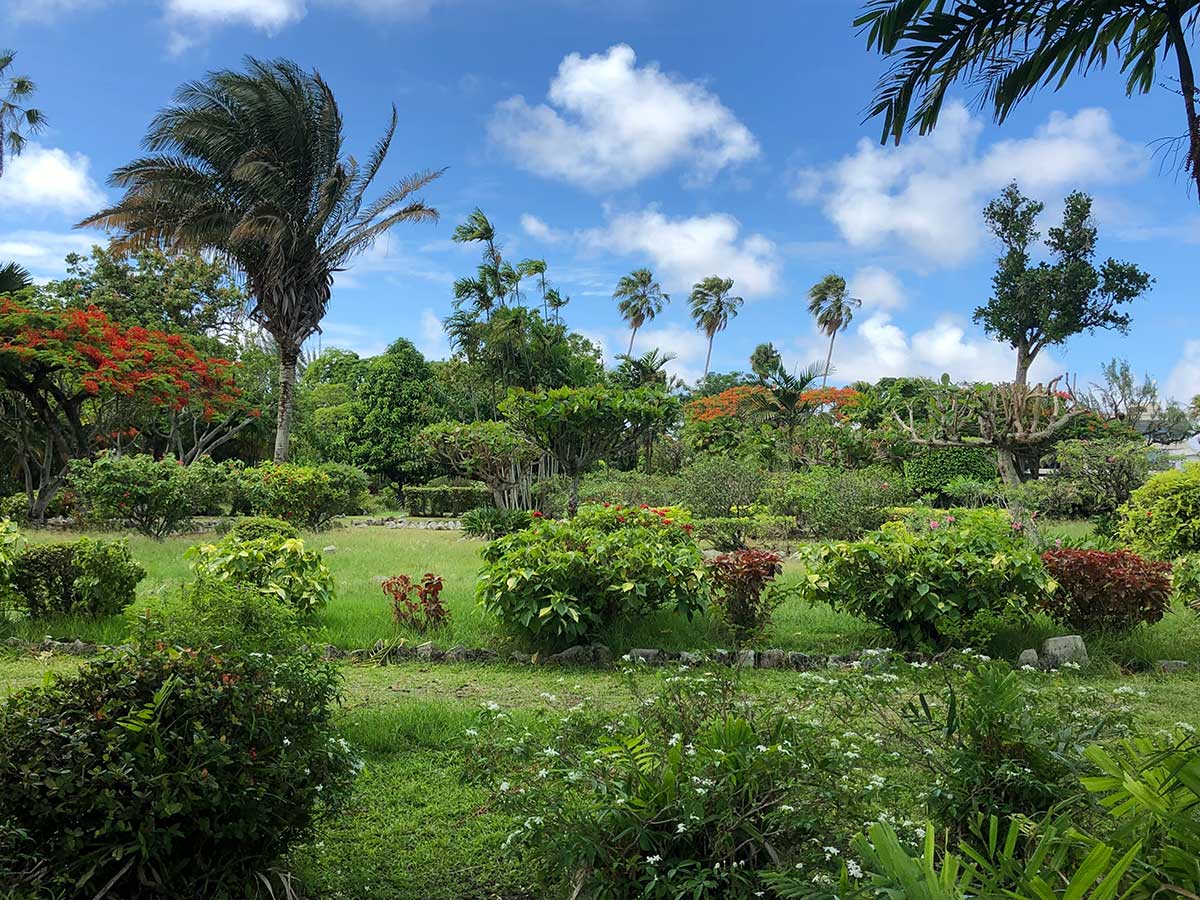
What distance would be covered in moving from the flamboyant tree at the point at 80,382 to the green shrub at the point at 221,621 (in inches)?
466

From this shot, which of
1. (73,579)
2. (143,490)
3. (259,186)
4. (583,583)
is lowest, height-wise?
(73,579)

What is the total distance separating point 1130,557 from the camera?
20.2 feet

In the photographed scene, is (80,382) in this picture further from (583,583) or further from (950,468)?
(950,468)

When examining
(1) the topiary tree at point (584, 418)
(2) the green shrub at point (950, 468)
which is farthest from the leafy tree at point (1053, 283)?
(1) the topiary tree at point (584, 418)

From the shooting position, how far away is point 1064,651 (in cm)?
545

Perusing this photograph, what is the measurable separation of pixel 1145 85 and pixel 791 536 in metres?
9.88

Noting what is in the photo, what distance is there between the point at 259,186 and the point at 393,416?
9391mm

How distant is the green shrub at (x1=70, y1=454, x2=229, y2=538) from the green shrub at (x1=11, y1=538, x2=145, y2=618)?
6056 millimetres

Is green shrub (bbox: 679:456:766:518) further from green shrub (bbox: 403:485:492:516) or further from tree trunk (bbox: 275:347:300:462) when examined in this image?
tree trunk (bbox: 275:347:300:462)

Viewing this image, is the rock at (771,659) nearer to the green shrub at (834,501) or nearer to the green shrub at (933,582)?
the green shrub at (933,582)

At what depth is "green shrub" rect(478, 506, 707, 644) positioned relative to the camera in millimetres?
5727

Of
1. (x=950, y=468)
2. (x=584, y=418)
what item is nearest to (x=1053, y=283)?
(x=950, y=468)

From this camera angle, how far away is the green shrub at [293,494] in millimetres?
14633

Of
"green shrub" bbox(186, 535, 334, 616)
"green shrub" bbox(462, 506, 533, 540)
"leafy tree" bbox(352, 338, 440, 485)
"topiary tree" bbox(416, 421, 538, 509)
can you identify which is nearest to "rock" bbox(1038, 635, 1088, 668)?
"green shrub" bbox(186, 535, 334, 616)
